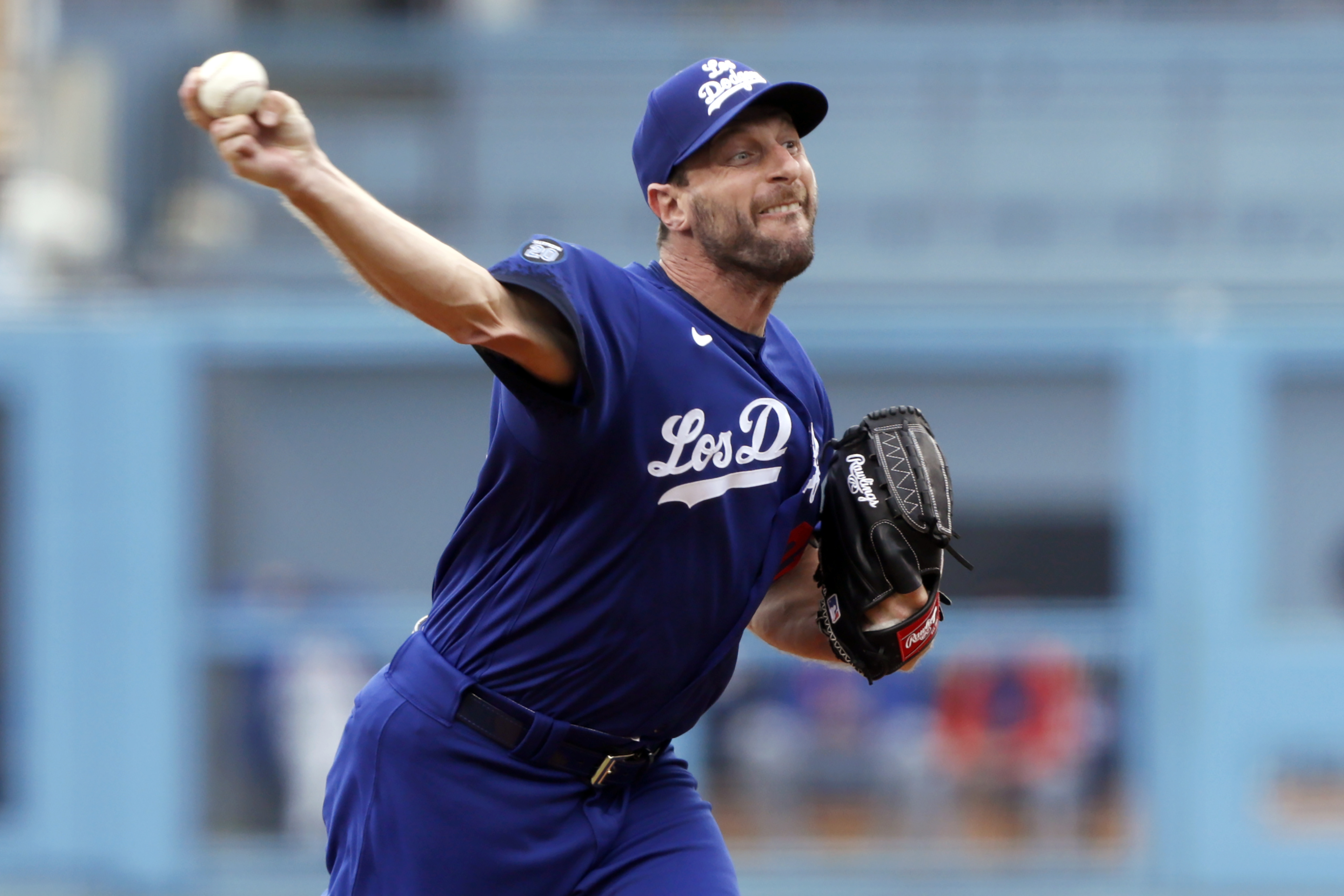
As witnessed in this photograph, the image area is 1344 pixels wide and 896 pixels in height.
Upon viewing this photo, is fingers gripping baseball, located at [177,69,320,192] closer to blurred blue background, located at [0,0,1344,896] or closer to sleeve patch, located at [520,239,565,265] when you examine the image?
sleeve patch, located at [520,239,565,265]

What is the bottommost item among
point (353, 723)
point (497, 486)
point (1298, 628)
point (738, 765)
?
point (738, 765)

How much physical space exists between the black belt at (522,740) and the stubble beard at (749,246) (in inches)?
35.2

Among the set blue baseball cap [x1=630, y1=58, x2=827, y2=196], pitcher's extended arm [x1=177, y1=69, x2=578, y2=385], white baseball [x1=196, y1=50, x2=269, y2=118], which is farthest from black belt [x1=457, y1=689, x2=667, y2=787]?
white baseball [x1=196, y1=50, x2=269, y2=118]

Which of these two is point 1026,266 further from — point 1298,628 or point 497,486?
point 497,486

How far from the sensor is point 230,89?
229 centimetres

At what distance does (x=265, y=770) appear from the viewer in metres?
8.41

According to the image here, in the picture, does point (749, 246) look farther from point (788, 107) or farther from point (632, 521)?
point (632, 521)

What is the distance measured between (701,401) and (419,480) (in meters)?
6.03

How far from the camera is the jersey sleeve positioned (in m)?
2.58

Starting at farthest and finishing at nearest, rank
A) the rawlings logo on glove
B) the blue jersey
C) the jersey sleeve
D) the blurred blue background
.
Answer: the blurred blue background
the rawlings logo on glove
the blue jersey
the jersey sleeve

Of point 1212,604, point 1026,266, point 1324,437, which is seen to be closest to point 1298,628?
→ point 1212,604

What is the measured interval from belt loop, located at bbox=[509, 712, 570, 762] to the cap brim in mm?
1030

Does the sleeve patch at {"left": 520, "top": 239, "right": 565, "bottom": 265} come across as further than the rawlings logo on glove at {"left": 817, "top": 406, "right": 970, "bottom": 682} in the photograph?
No

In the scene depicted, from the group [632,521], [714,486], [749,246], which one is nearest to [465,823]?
[632,521]
